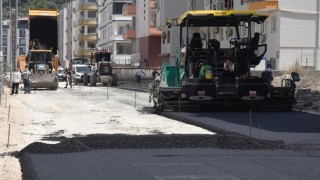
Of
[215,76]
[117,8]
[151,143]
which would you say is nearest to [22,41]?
[117,8]

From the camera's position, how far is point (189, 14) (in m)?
27.6

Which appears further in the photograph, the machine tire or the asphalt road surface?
the machine tire

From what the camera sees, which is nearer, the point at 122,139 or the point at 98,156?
the point at 98,156

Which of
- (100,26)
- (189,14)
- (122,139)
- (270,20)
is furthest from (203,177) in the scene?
(100,26)

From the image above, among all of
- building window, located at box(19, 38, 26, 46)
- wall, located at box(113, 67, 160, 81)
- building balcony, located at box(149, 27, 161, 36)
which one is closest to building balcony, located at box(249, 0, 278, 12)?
wall, located at box(113, 67, 160, 81)

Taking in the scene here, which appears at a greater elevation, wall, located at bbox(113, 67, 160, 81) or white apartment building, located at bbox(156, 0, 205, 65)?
white apartment building, located at bbox(156, 0, 205, 65)

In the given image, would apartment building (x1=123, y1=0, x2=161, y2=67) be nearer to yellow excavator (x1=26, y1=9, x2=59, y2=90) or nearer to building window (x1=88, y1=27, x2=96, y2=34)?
yellow excavator (x1=26, y1=9, x2=59, y2=90)

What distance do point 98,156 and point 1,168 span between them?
87.2 inches

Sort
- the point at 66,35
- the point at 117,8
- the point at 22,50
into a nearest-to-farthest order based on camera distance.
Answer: the point at 117,8 < the point at 22,50 < the point at 66,35

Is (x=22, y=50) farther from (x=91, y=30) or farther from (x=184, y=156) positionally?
(x=184, y=156)

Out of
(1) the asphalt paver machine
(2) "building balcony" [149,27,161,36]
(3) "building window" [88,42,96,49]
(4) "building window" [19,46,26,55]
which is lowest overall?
(1) the asphalt paver machine

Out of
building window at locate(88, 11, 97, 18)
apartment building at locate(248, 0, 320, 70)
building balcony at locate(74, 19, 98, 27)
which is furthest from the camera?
building window at locate(88, 11, 97, 18)

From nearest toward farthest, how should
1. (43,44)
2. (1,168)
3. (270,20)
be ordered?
(1,168) → (270,20) → (43,44)

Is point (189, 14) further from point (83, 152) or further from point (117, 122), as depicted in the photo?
point (83, 152)
